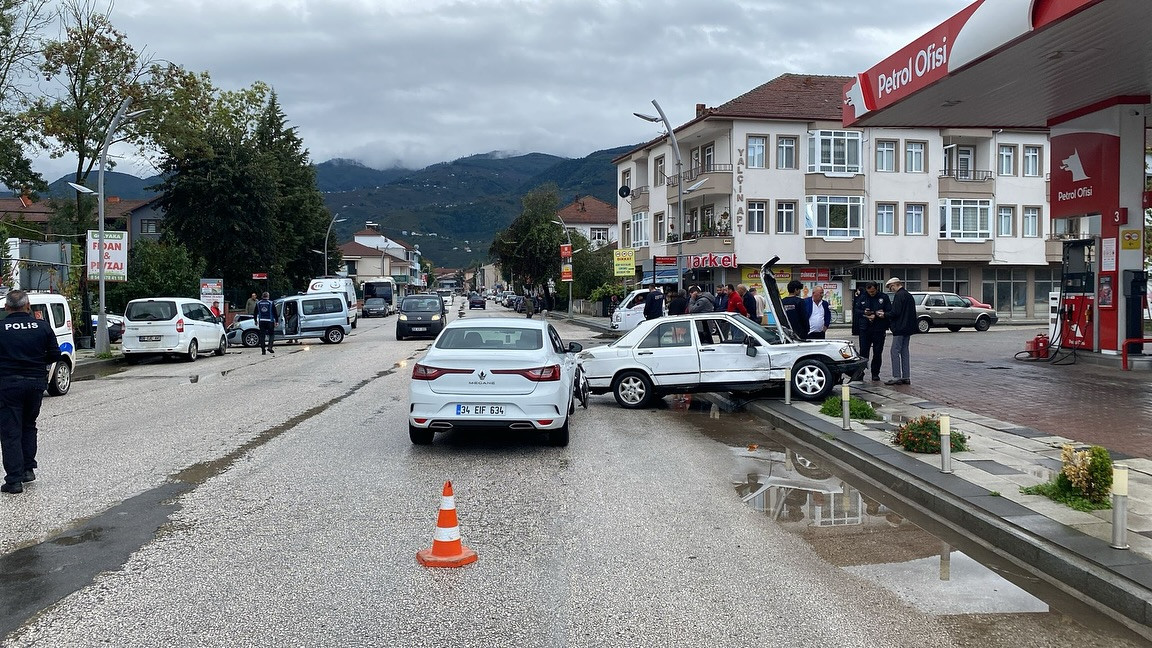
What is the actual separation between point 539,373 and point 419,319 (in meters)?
A: 24.7

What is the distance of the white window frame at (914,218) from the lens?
4541cm

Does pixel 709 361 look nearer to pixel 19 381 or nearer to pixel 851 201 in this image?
pixel 19 381

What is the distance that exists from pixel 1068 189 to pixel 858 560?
52.2 feet

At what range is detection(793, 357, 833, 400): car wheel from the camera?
13.8 meters

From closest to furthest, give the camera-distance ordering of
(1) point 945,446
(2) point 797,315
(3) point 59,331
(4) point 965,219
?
1. (1) point 945,446
2. (2) point 797,315
3. (3) point 59,331
4. (4) point 965,219

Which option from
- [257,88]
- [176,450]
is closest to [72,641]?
[176,450]

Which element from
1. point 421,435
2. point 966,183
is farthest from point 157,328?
point 966,183

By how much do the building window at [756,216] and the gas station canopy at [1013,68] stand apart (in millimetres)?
23846

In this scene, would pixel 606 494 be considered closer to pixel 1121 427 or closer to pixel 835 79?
pixel 1121 427

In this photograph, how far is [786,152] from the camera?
44.0m

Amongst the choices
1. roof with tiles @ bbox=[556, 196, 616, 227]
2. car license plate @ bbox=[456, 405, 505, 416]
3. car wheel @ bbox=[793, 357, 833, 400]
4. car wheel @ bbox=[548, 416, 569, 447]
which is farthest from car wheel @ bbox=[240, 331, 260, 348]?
roof with tiles @ bbox=[556, 196, 616, 227]

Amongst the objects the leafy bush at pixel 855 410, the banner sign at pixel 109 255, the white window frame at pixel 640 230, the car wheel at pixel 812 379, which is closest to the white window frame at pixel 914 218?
the white window frame at pixel 640 230

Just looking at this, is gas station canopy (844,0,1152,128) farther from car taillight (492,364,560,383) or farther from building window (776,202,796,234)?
building window (776,202,796,234)

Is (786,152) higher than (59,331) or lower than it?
higher
